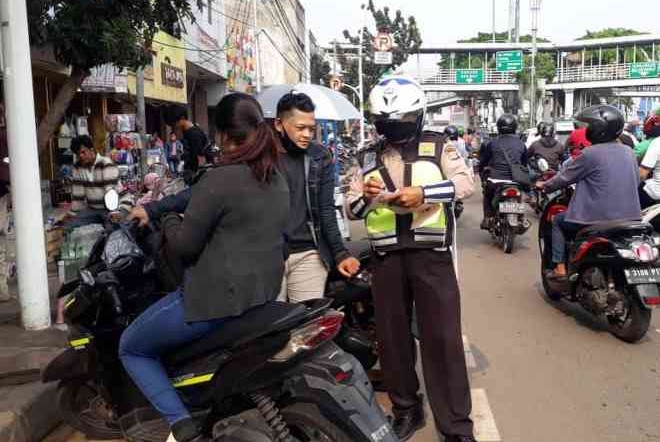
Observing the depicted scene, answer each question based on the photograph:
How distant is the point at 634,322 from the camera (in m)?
4.77

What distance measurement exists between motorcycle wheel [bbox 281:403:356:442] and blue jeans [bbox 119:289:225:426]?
0.42 meters

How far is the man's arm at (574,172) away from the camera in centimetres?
509

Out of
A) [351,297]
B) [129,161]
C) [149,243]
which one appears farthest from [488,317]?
[129,161]

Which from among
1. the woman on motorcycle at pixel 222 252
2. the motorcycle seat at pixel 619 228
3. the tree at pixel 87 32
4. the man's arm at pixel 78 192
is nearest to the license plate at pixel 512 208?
the motorcycle seat at pixel 619 228

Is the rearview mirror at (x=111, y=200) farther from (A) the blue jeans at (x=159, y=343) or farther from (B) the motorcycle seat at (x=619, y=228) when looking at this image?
(B) the motorcycle seat at (x=619, y=228)

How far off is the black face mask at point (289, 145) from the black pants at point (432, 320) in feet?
2.35

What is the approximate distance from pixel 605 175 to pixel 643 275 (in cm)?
78

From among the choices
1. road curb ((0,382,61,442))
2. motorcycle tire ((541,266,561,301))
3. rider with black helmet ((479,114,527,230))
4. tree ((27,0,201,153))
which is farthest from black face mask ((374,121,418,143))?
rider with black helmet ((479,114,527,230))

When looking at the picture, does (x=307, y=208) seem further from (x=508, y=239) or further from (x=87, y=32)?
(x=508, y=239)

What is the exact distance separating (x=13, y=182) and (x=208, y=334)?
2932mm

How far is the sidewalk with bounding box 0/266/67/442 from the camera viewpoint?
3.62m

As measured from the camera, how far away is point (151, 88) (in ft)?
40.5

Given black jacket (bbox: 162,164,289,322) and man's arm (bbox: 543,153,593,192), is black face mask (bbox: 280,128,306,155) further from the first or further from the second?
man's arm (bbox: 543,153,593,192)

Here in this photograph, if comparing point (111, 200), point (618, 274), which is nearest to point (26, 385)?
point (111, 200)
